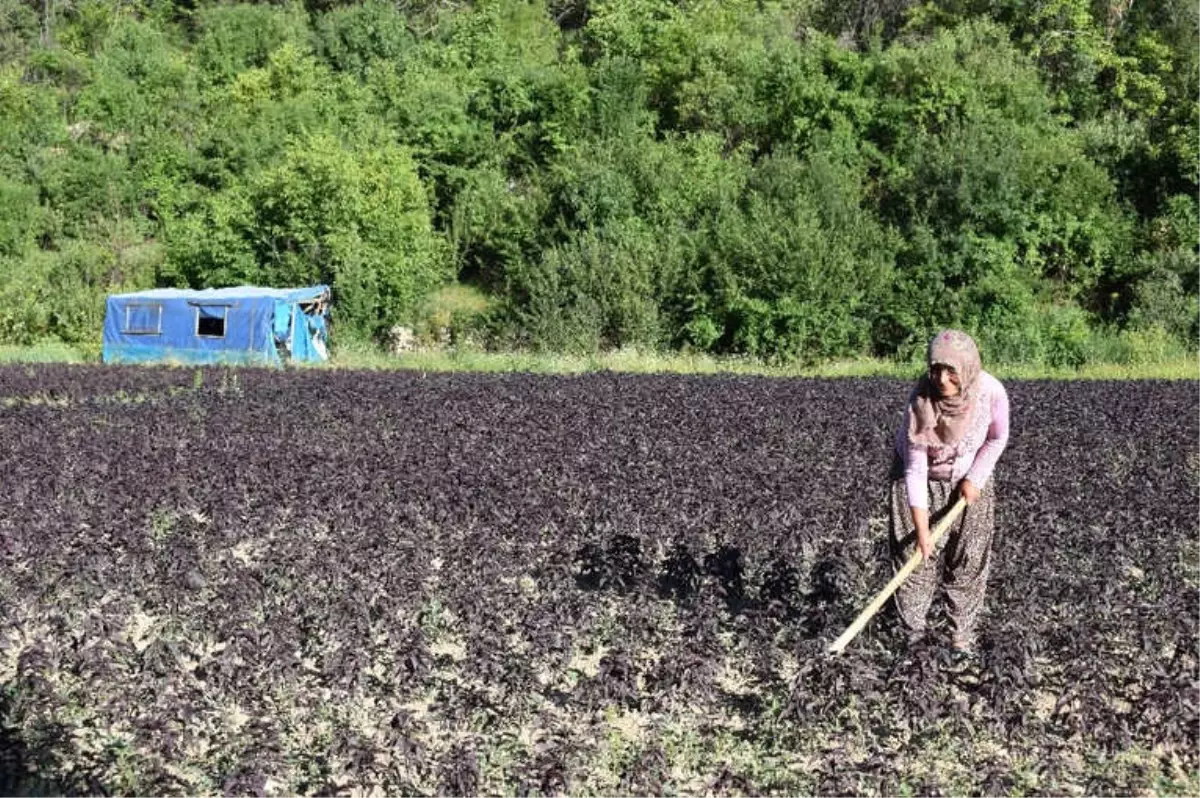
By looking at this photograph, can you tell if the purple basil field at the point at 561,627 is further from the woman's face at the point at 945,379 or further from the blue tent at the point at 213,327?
the blue tent at the point at 213,327

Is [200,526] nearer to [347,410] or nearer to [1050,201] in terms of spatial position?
[347,410]

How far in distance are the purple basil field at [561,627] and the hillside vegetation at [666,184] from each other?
20.1 metres

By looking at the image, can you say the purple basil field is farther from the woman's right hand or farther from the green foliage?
the green foliage

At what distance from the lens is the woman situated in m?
6.27

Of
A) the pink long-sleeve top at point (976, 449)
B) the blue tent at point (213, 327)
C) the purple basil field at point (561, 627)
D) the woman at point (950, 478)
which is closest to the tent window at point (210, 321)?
the blue tent at point (213, 327)

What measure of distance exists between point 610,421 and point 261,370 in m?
10.8

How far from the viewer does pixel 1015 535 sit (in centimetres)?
930

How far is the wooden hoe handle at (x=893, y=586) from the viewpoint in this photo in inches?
240

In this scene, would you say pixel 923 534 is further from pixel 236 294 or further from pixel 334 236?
pixel 334 236

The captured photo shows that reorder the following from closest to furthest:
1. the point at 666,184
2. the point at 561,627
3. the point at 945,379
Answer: the point at 945,379
the point at 561,627
the point at 666,184

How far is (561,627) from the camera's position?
679cm

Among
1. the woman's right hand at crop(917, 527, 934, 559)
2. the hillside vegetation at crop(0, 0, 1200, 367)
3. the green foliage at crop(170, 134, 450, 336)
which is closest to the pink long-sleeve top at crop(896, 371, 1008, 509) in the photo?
the woman's right hand at crop(917, 527, 934, 559)

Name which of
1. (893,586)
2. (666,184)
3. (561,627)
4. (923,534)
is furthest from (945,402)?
(666,184)

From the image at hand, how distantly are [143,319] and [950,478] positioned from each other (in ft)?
92.8
